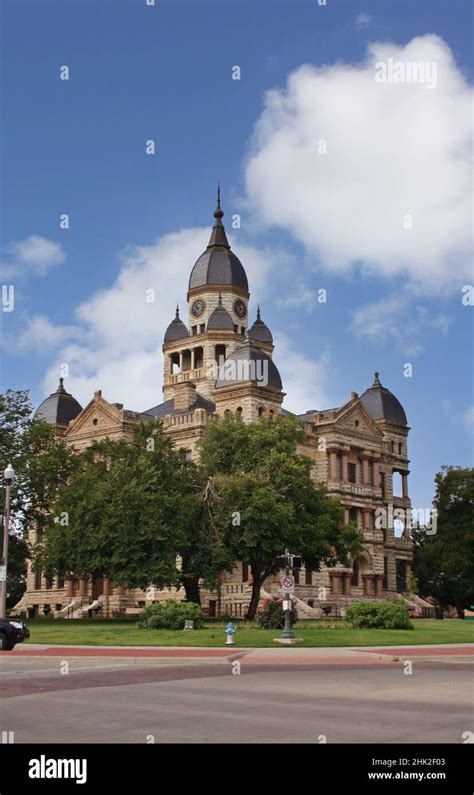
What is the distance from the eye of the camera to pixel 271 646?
106ft

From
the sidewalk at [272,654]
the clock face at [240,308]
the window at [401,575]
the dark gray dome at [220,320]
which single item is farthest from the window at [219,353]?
the sidewalk at [272,654]

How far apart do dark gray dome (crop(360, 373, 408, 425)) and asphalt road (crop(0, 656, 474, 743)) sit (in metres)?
62.8

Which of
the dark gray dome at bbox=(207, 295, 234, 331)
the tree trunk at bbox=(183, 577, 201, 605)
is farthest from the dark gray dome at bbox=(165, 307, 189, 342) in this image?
the tree trunk at bbox=(183, 577, 201, 605)

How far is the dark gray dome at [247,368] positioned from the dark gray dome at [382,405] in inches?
603

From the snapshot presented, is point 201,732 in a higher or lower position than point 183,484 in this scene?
lower

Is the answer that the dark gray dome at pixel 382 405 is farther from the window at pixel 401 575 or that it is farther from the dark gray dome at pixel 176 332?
the dark gray dome at pixel 176 332

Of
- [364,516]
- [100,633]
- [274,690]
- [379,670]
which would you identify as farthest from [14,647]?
[364,516]

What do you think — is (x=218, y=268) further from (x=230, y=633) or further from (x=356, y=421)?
(x=230, y=633)

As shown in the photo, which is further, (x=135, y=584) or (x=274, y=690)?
(x=135, y=584)

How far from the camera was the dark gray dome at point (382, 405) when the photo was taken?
8731 cm

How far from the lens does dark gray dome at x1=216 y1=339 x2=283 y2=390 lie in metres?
72.1
